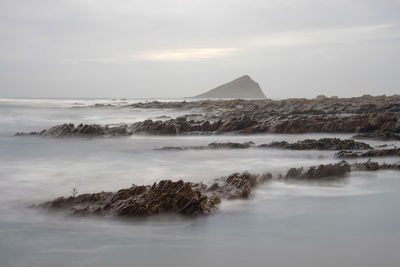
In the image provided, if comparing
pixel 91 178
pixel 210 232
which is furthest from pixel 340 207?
pixel 91 178

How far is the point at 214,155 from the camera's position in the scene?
13914mm

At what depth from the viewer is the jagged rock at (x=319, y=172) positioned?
9812 mm

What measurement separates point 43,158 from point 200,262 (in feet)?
33.7

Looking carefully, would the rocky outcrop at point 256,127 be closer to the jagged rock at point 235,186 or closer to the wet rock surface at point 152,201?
the jagged rock at point 235,186

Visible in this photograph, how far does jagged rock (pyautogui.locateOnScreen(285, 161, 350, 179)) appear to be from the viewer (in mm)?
9812

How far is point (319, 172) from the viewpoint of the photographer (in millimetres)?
9859

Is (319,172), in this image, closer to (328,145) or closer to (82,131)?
(328,145)

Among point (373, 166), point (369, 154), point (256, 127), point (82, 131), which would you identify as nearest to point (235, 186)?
point (373, 166)

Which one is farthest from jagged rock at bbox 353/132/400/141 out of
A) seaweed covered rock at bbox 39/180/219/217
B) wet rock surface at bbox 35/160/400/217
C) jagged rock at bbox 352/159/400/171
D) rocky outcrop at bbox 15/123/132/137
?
seaweed covered rock at bbox 39/180/219/217

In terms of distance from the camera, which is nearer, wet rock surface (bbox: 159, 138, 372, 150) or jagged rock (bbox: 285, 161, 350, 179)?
jagged rock (bbox: 285, 161, 350, 179)

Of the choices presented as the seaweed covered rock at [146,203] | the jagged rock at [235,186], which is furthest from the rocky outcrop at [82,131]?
the seaweed covered rock at [146,203]

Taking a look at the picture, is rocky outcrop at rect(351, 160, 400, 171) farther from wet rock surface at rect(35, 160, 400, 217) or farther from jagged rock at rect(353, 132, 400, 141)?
jagged rock at rect(353, 132, 400, 141)

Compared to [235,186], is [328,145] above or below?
above

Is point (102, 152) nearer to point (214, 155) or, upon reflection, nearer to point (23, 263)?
point (214, 155)
